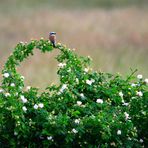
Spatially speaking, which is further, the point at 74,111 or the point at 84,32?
the point at 84,32

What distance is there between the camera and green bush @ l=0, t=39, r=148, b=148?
4.31 m

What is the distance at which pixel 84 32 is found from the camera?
54.2 ft

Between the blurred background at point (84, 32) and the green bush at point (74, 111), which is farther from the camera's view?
the blurred background at point (84, 32)

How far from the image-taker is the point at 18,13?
792 inches

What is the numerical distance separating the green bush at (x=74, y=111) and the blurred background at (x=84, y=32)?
16.7 ft

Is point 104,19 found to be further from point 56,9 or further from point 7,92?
point 7,92

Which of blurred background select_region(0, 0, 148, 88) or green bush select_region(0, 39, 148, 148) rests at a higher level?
blurred background select_region(0, 0, 148, 88)

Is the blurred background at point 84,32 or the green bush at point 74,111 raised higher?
the blurred background at point 84,32

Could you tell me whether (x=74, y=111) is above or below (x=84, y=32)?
below

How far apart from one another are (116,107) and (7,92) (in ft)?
2.30

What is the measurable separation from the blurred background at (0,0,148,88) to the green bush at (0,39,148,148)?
5.10 m

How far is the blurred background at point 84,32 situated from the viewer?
12.5 metres

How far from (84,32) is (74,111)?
39.8 feet

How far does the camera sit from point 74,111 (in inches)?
176
